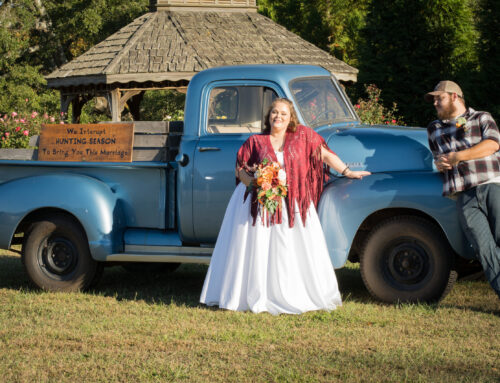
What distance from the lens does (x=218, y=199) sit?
6.55 meters

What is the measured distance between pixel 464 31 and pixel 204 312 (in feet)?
48.3

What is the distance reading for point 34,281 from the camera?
709 centimetres

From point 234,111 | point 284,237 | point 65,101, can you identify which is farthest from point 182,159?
point 65,101

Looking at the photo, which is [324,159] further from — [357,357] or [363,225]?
[357,357]

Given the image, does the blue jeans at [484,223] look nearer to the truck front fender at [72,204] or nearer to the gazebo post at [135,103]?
the truck front fender at [72,204]

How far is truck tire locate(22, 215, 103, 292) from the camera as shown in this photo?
6.98 m

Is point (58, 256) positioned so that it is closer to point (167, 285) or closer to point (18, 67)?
point (167, 285)

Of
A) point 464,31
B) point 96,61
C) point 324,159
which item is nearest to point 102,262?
point 324,159

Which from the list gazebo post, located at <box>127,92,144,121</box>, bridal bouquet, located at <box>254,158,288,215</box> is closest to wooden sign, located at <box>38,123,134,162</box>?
bridal bouquet, located at <box>254,158,288,215</box>

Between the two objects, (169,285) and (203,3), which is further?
(203,3)

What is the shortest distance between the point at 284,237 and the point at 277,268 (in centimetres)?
26

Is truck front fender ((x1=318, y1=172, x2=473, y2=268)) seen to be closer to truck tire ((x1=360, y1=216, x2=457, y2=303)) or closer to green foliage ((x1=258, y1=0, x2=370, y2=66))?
truck tire ((x1=360, y1=216, x2=457, y2=303))

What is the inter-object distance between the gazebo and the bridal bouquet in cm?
1171

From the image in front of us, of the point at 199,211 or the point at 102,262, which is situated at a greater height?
the point at 199,211
